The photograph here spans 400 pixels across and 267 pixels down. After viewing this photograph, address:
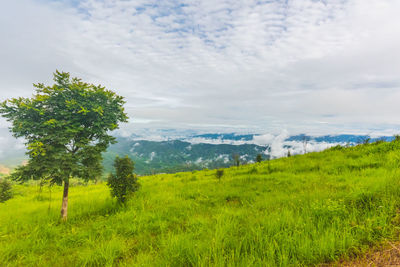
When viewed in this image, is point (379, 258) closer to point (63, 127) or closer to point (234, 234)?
point (234, 234)

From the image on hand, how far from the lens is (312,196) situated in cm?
535

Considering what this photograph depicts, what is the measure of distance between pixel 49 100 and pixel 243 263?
9.71m

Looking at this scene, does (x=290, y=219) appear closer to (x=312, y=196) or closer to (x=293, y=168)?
(x=312, y=196)

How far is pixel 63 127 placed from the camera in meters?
7.47

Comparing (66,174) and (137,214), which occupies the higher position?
(66,174)

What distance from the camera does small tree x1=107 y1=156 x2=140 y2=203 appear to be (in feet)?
30.3

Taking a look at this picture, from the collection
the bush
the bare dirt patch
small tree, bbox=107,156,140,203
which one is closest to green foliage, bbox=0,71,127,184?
small tree, bbox=107,156,140,203

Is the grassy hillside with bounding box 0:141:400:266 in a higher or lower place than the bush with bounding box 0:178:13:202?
higher

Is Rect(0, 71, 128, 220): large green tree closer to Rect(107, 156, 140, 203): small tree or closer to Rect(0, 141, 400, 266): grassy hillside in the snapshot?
Rect(107, 156, 140, 203): small tree

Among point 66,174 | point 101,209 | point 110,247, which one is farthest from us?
point 101,209

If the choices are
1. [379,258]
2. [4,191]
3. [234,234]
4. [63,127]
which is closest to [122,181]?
[63,127]

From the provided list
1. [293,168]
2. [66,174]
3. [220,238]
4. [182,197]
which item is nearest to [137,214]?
[182,197]

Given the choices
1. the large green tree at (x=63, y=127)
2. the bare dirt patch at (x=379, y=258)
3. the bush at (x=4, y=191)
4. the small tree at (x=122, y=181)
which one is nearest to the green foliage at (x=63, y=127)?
the large green tree at (x=63, y=127)

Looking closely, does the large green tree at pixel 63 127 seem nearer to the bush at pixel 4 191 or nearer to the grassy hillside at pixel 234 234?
the grassy hillside at pixel 234 234
